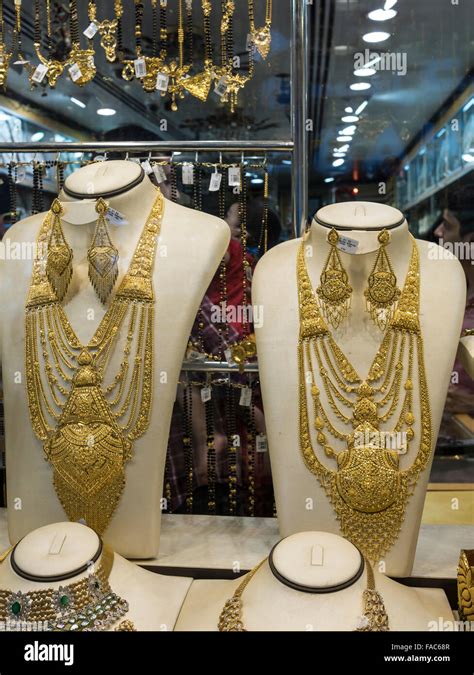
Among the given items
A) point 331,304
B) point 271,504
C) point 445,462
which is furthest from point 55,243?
point 445,462

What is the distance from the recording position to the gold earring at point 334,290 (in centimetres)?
162

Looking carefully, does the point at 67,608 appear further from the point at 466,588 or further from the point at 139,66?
the point at 139,66

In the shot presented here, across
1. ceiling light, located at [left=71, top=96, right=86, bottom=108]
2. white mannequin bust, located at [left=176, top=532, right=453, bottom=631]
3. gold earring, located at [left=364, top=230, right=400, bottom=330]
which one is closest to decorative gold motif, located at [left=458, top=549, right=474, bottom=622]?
white mannequin bust, located at [left=176, top=532, right=453, bottom=631]

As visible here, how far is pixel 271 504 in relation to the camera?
2.13 metres

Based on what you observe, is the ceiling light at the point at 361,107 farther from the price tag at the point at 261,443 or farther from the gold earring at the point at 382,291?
the price tag at the point at 261,443

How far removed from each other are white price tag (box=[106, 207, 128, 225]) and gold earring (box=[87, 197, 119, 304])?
0.04 feet

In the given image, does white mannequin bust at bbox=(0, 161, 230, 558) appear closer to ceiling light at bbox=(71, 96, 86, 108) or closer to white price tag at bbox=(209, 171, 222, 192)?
white price tag at bbox=(209, 171, 222, 192)

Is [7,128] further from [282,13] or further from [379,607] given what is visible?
[379,607]

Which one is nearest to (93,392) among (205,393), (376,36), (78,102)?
(205,393)

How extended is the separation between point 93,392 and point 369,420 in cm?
59

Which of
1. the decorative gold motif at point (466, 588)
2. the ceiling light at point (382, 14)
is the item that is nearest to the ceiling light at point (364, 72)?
the ceiling light at point (382, 14)

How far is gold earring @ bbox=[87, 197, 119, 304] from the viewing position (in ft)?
5.27

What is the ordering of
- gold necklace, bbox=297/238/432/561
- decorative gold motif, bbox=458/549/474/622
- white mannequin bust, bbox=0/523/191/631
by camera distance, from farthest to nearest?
1. gold necklace, bbox=297/238/432/561
2. decorative gold motif, bbox=458/549/474/622
3. white mannequin bust, bbox=0/523/191/631

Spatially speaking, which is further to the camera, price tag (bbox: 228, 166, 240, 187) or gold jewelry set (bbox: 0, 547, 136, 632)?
price tag (bbox: 228, 166, 240, 187)
